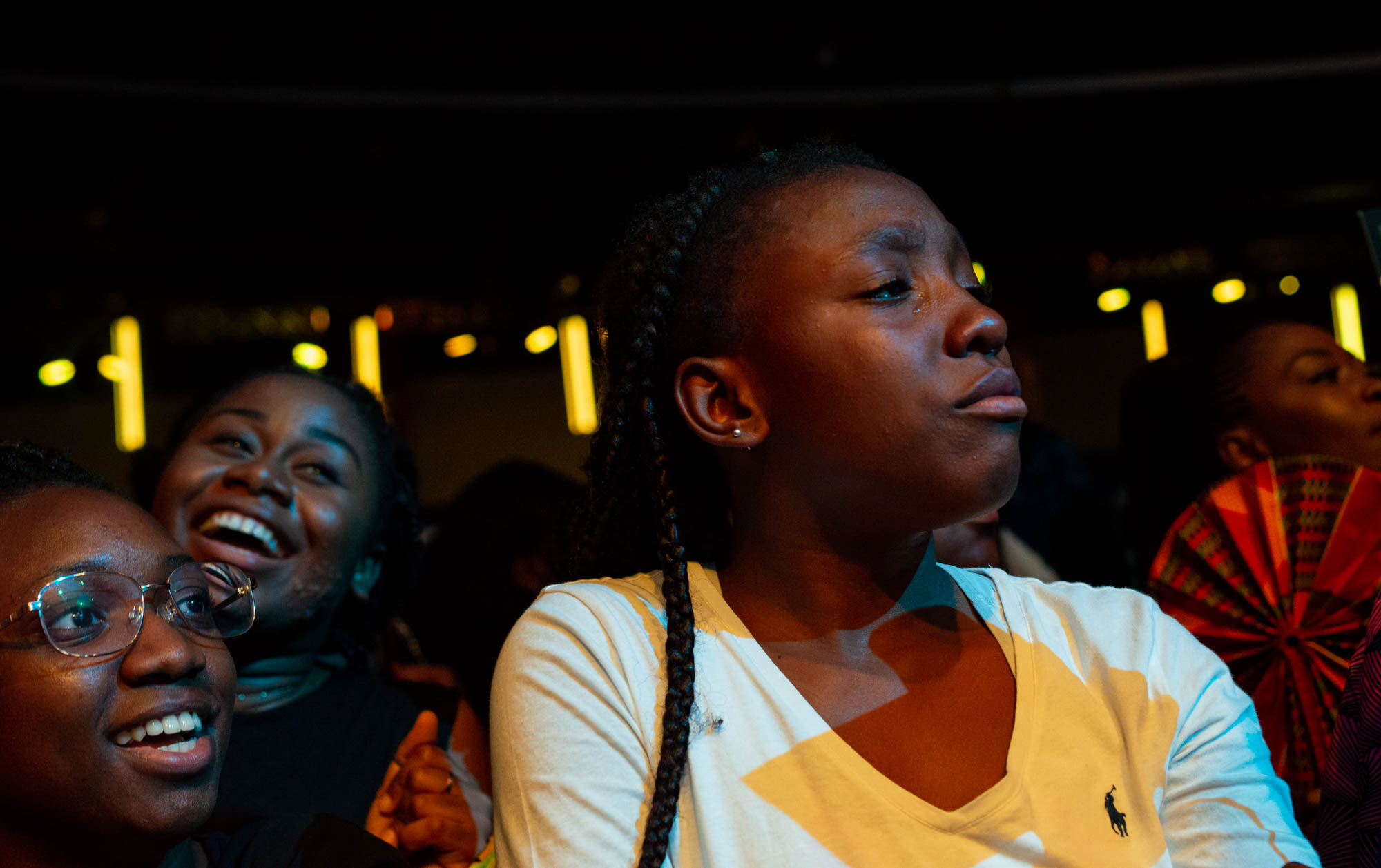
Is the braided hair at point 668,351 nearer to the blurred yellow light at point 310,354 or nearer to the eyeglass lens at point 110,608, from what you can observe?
the eyeglass lens at point 110,608

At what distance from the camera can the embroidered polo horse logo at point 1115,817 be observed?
4.17 ft

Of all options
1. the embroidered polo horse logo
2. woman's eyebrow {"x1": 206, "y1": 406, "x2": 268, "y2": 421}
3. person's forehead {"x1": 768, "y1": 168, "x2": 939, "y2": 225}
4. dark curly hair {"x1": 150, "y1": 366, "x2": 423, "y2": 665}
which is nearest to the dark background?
dark curly hair {"x1": 150, "y1": 366, "x2": 423, "y2": 665}

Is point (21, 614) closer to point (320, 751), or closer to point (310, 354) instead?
point (320, 751)

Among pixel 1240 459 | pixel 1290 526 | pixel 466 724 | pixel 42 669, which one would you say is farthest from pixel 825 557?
pixel 1240 459

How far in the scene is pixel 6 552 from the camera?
136 centimetres

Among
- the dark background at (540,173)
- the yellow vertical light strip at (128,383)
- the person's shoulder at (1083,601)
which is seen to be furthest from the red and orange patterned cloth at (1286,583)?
the yellow vertical light strip at (128,383)

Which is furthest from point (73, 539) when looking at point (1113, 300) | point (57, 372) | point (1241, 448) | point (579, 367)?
point (1113, 300)

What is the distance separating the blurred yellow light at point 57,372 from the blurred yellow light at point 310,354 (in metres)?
1.55

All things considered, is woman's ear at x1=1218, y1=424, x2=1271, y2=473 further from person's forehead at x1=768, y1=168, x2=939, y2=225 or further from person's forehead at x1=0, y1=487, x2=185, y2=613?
person's forehead at x1=0, y1=487, x2=185, y2=613

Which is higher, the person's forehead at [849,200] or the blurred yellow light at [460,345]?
the blurred yellow light at [460,345]

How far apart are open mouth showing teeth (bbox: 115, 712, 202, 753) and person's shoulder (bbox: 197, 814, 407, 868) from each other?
183 millimetres

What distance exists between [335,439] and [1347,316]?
7352 mm

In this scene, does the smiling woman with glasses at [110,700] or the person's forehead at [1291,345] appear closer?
the smiling woman with glasses at [110,700]

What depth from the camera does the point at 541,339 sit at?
8.49 m
